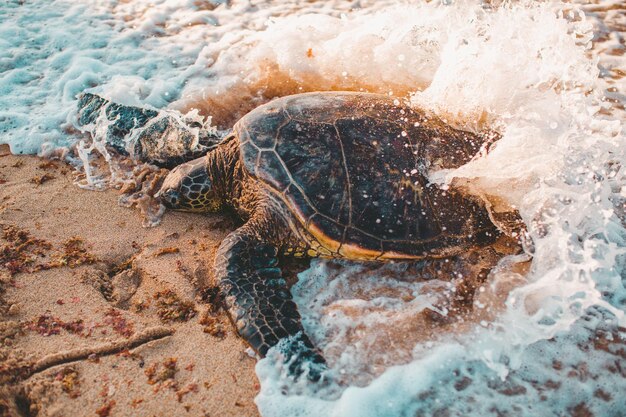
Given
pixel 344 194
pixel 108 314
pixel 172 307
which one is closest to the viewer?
pixel 108 314

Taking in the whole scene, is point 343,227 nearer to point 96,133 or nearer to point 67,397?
point 67,397

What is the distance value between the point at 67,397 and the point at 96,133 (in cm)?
256

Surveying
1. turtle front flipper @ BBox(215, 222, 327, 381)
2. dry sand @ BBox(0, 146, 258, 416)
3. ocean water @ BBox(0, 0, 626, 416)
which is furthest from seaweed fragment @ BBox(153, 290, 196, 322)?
ocean water @ BBox(0, 0, 626, 416)

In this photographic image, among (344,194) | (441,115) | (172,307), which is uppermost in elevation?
(441,115)

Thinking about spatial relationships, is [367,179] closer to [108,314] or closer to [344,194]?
[344,194]

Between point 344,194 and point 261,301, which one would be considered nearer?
point 261,301

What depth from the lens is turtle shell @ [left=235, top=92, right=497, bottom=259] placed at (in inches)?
104

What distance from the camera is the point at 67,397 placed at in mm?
1995

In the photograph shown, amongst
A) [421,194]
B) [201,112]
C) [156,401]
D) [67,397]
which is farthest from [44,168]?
[421,194]

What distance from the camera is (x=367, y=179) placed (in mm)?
2684

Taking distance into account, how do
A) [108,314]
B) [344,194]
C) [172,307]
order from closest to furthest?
[108,314]
[172,307]
[344,194]

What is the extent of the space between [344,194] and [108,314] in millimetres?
1564

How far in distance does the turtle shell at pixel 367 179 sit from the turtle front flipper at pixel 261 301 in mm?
367

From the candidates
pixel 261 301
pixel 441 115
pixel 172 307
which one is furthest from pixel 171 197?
pixel 441 115
